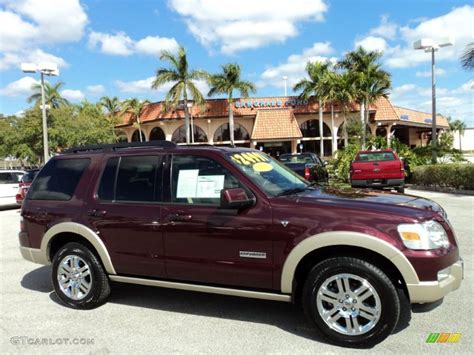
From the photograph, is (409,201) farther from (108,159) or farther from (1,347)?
(1,347)

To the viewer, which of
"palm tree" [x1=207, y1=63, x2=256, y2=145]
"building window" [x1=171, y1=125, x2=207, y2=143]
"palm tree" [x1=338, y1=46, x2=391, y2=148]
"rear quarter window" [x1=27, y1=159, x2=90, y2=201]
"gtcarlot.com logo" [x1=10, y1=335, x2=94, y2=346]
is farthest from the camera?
"building window" [x1=171, y1=125, x2=207, y2=143]

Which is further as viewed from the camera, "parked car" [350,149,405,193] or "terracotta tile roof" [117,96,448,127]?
"terracotta tile roof" [117,96,448,127]

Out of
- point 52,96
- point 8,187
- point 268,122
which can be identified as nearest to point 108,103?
point 52,96

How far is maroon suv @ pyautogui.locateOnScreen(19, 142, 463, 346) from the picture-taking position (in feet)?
12.3

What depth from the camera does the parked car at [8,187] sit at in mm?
15633

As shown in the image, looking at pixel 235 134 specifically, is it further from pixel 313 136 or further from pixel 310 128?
pixel 313 136

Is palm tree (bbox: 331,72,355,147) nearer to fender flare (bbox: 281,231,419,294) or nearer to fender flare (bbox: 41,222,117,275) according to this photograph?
fender flare (bbox: 41,222,117,275)

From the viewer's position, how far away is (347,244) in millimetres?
3760

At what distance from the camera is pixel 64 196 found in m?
5.25

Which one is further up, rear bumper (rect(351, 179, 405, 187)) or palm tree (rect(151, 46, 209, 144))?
palm tree (rect(151, 46, 209, 144))

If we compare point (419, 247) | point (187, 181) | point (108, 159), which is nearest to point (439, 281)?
point (419, 247)

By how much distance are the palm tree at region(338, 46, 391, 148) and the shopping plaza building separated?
5096mm

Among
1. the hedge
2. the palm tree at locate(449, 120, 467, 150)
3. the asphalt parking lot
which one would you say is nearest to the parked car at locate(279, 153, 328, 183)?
the hedge

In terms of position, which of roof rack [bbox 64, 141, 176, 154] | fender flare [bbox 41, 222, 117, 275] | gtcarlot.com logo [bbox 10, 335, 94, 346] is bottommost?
gtcarlot.com logo [bbox 10, 335, 94, 346]
